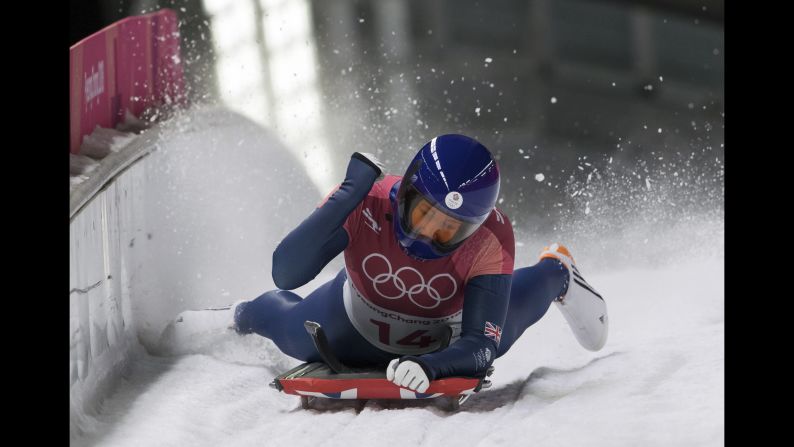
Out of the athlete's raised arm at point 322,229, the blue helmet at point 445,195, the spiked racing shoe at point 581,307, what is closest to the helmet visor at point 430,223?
the blue helmet at point 445,195

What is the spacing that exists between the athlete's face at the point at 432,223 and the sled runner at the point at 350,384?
0.44 metres

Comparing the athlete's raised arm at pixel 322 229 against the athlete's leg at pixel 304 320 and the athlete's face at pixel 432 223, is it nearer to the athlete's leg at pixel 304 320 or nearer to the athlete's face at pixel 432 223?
the athlete's face at pixel 432 223

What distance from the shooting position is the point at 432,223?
3.62 meters

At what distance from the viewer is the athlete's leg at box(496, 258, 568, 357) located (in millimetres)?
4078

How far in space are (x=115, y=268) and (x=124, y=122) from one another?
0.63m

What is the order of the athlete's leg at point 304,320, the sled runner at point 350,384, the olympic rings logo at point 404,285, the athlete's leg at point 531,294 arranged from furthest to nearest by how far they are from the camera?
the athlete's leg at point 531,294 → the athlete's leg at point 304,320 → the olympic rings logo at point 404,285 → the sled runner at point 350,384

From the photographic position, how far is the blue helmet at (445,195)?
357 cm

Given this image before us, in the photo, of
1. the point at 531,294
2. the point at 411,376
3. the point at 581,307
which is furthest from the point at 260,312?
the point at 581,307

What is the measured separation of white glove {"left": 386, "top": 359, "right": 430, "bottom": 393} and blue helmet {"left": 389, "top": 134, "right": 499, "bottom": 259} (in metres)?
0.37

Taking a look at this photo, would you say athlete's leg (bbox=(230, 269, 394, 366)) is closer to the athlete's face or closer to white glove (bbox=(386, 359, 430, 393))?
white glove (bbox=(386, 359, 430, 393))

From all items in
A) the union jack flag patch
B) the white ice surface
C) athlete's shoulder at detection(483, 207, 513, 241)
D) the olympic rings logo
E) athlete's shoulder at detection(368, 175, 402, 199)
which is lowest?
the white ice surface

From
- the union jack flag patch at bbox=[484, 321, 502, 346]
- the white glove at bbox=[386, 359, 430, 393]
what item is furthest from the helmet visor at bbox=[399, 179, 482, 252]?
the white glove at bbox=[386, 359, 430, 393]
